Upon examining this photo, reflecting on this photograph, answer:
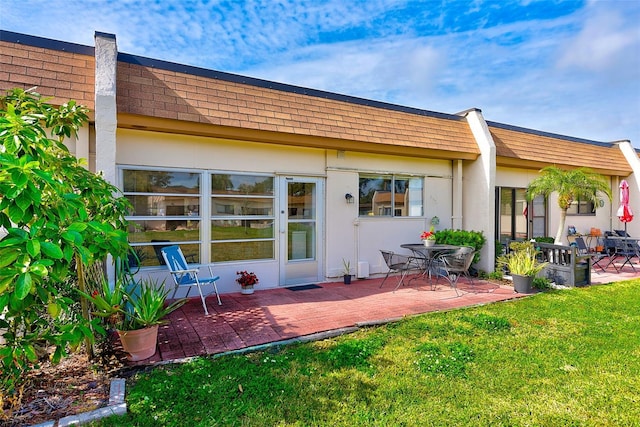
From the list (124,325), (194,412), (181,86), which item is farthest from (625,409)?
(181,86)

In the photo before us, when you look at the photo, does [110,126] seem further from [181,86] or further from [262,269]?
[262,269]

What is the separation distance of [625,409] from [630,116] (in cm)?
1641

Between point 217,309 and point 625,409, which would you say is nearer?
point 625,409

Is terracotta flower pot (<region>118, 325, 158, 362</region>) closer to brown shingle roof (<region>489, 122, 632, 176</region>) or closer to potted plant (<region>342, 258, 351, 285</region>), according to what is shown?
potted plant (<region>342, 258, 351, 285</region>)

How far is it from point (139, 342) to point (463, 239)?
6879 mm

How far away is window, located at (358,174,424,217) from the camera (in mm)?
7957

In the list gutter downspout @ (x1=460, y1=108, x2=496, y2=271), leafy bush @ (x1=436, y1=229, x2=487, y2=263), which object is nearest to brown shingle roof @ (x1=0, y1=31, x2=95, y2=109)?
leafy bush @ (x1=436, y1=229, x2=487, y2=263)

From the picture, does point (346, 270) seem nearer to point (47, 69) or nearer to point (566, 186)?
point (566, 186)

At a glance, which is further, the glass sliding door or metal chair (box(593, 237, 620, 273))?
the glass sliding door

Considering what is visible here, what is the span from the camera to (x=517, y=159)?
30.6 ft

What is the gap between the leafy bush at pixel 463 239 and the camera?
7.96m

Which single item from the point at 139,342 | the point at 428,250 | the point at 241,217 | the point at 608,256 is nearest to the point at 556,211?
the point at 608,256

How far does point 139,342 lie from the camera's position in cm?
358

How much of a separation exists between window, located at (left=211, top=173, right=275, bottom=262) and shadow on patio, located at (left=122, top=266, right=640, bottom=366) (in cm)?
79
